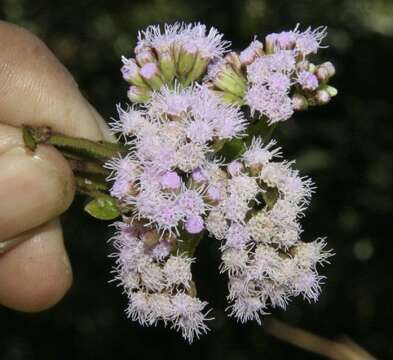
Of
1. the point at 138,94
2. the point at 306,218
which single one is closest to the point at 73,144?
the point at 138,94

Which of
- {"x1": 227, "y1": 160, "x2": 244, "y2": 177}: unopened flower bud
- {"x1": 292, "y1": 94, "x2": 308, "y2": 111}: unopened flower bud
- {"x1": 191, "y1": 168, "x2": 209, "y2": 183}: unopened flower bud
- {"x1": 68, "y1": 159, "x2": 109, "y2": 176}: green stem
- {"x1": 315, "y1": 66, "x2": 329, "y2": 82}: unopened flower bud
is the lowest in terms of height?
{"x1": 68, "y1": 159, "x2": 109, "y2": 176}: green stem

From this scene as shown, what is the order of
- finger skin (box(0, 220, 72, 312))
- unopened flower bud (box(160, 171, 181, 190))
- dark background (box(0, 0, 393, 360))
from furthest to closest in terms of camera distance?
dark background (box(0, 0, 393, 360))
finger skin (box(0, 220, 72, 312))
unopened flower bud (box(160, 171, 181, 190))

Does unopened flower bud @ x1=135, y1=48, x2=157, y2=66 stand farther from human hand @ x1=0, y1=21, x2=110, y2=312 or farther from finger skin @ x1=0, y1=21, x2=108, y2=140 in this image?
Result: finger skin @ x1=0, y1=21, x2=108, y2=140

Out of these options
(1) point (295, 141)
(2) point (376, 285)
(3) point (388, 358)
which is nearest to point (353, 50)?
(1) point (295, 141)

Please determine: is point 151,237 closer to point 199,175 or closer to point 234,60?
point 199,175

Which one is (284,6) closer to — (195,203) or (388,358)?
(388,358)

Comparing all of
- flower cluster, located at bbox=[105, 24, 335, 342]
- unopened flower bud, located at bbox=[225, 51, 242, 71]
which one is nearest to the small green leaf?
flower cluster, located at bbox=[105, 24, 335, 342]
